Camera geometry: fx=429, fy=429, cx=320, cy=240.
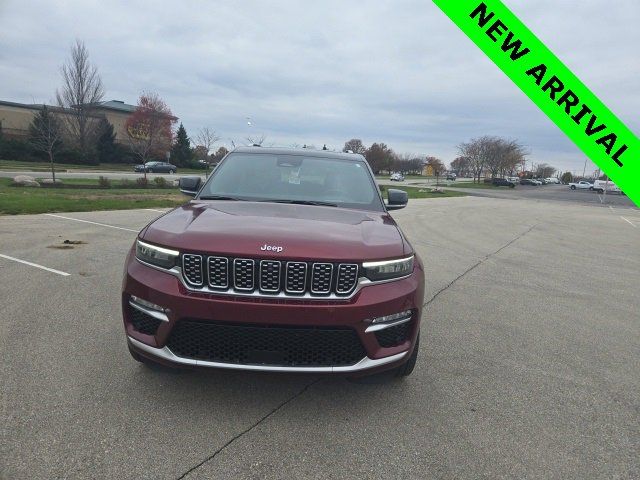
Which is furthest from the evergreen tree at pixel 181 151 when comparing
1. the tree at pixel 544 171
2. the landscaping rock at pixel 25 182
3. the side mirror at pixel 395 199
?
the tree at pixel 544 171

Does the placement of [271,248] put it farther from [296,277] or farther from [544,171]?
[544,171]

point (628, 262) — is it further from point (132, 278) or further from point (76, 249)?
point (76, 249)

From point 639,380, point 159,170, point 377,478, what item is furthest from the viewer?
point 159,170

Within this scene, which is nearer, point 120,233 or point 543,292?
point 543,292

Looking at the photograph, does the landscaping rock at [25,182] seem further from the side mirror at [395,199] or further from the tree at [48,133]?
the side mirror at [395,199]

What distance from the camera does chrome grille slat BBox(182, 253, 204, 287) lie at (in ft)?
8.39

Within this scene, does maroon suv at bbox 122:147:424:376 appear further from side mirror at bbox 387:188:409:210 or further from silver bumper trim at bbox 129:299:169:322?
side mirror at bbox 387:188:409:210

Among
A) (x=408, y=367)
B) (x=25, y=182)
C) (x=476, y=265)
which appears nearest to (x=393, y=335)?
(x=408, y=367)

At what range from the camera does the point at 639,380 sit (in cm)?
361

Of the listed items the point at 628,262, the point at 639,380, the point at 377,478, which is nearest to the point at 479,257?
the point at 628,262

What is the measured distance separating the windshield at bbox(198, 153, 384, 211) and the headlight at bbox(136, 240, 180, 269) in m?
1.05

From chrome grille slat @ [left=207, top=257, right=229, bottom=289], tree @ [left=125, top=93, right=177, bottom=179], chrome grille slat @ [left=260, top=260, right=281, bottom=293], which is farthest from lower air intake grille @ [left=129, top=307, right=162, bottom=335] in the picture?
tree @ [left=125, top=93, right=177, bottom=179]

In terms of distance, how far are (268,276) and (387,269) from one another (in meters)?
0.75

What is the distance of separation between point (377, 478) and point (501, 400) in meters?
1.36
